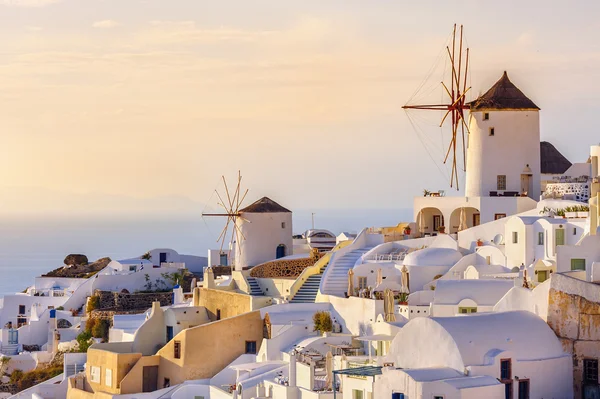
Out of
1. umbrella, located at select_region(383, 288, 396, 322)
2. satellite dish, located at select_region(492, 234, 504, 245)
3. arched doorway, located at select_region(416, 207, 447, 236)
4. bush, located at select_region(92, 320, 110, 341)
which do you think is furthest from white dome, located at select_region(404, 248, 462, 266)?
bush, located at select_region(92, 320, 110, 341)

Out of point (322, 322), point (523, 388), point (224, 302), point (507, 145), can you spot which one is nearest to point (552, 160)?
point (507, 145)

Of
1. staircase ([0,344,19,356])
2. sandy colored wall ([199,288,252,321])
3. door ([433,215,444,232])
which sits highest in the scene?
door ([433,215,444,232])

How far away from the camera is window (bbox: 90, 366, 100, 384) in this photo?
39375 millimetres

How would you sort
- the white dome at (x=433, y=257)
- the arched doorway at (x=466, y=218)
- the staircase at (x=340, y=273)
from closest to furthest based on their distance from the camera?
the white dome at (x=433, y=257), the staircase at (x=340, y=273), the arched doorway at (x=466, y=218)

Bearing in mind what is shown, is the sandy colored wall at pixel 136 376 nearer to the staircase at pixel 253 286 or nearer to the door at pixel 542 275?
the staircase at pixel 253 286

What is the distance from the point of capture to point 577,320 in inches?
1188

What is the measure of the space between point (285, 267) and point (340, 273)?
3.43m

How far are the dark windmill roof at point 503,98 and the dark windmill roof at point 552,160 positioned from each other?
133 inches

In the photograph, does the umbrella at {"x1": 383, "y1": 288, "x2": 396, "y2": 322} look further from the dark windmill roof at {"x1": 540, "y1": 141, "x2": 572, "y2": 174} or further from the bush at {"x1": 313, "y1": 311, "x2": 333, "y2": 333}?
the dark windmill roof at {"x1": 540, "y1": 141, "x2": 572, "y2": 174}

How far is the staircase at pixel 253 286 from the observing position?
144 ft

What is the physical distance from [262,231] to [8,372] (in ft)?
30.2

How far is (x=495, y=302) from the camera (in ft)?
114

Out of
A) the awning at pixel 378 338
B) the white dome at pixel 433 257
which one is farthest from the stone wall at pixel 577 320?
the white dome at pixel 433 257

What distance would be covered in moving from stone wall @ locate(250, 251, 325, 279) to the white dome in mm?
4783
